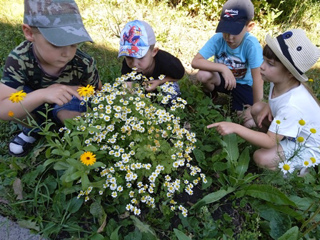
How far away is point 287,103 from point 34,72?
1.93 meters

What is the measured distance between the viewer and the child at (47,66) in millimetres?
1763

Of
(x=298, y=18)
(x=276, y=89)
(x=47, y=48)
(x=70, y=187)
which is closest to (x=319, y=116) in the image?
(x=276, y=89)

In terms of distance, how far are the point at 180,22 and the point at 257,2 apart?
1.41m

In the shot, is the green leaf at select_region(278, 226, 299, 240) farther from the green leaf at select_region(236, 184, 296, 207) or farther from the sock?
the sock

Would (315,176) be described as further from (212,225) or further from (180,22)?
(180,22)

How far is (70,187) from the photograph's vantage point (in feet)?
5.71

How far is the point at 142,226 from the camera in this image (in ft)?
5.57

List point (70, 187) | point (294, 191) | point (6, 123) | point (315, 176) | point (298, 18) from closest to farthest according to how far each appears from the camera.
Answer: point (70, 187) < point (294, 191) < point (315, 176) < point (6, 123) < point (298, 18)

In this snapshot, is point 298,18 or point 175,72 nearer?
point 175,72

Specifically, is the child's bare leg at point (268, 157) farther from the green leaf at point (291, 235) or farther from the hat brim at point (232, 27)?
the hat brim at point (232, 27)

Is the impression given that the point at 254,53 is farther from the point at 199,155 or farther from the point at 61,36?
the point at 61,36

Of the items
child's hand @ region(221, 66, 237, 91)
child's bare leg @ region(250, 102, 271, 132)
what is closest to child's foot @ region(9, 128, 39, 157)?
child's hand @ region(221, 66, 237, 91)

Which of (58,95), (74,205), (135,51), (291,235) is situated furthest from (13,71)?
(291,235)

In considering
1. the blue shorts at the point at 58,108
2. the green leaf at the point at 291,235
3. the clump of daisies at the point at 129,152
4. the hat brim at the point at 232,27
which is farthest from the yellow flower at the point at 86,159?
the hat brim at the point at 232,27
